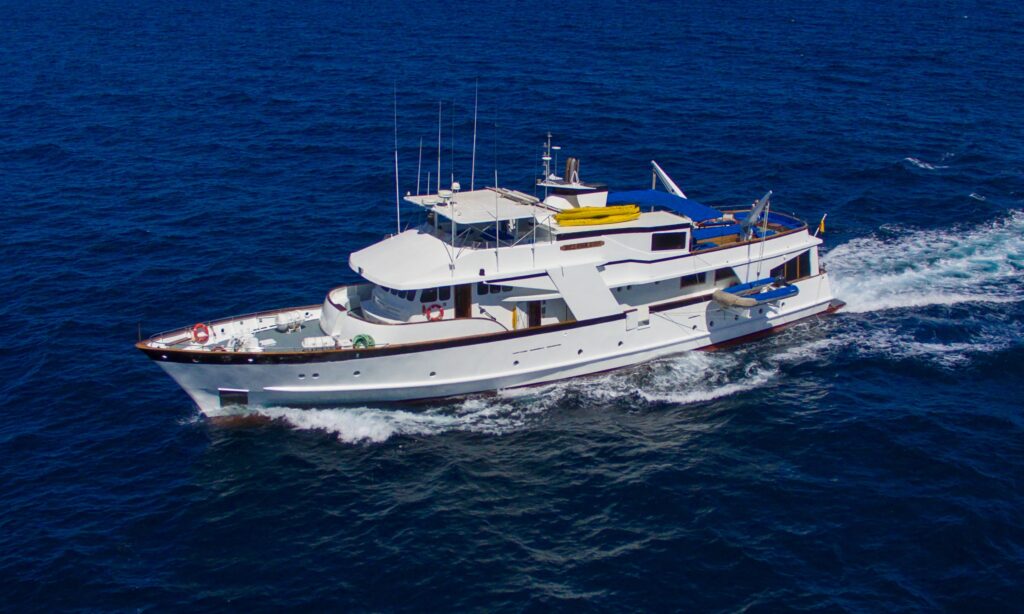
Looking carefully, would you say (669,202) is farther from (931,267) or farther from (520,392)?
(931,267)

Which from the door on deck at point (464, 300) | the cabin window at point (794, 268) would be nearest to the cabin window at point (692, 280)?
the cabin window at point (794, 268)

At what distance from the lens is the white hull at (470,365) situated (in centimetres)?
3578

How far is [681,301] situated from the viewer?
41.1m

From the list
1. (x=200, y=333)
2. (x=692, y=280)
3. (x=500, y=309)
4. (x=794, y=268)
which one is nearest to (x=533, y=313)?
(x=500, y=309)

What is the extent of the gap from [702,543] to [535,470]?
665 cm

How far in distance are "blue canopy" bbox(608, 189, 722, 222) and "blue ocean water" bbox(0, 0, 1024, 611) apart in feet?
20.2

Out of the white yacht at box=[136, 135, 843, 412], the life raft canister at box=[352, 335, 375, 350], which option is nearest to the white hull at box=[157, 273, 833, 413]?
the white yacht at box=[136, 135, 843, 412]

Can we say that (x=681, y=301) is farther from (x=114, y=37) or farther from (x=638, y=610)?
(x=114, y=37)

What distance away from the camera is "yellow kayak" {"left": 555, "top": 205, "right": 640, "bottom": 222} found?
1532 inches

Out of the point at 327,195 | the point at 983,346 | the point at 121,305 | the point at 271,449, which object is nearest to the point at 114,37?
the point at 327,195

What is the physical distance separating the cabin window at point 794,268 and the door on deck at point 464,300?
1522 centimetres

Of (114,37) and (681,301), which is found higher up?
(114,37)

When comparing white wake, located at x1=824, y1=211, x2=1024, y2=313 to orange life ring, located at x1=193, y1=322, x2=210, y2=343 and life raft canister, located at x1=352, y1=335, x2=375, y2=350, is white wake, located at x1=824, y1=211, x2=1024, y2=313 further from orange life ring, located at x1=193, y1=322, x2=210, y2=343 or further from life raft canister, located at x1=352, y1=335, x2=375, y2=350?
orange life ring, located at x1=193, y1=322, x2=210, y2=343

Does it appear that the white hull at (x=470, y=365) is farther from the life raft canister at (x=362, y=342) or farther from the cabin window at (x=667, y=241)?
the cabin window at (x=667, y=241)
